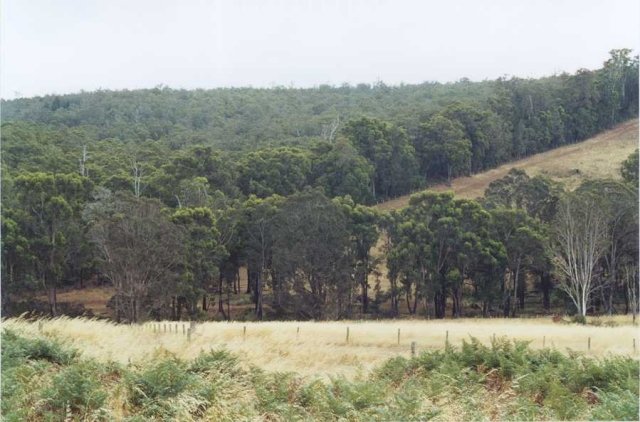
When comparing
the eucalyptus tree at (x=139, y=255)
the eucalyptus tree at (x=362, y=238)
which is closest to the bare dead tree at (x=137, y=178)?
the eucalyptus tree at (x=139, y=255)

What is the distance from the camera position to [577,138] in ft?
297

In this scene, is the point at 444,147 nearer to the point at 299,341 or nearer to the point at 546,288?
the point at 546,288

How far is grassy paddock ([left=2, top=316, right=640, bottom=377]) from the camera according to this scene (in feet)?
44.1

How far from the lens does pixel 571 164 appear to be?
77812 mm

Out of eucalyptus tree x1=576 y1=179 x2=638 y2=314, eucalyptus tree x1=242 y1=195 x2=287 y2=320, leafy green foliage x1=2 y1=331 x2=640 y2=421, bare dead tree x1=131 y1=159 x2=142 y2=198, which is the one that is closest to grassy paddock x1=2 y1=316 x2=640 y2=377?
leafy green foliage x1=2 y1=331 x2=640 y2=421

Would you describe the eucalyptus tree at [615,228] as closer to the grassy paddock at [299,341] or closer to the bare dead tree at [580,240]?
the bare dead tree at [580,240]

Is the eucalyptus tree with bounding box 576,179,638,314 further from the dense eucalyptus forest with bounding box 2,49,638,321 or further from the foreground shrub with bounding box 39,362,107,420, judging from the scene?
the foreground shrub with bounding box 39,362,107,420

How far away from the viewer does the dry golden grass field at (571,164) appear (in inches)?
2830

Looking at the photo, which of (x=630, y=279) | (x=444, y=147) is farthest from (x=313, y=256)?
(x=444, y=147)

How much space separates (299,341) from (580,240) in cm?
2483

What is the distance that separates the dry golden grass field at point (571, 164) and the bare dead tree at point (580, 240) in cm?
2805

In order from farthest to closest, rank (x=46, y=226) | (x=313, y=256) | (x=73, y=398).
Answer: (x=313, y=256)
(x=46, y=226)
(x=73, y=398)

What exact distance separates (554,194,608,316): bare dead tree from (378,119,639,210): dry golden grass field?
28.0m

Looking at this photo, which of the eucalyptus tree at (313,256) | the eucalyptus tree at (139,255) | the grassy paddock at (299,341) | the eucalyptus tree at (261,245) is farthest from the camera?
the eucalyptus tree at (261,245)
